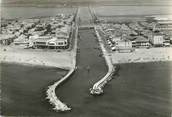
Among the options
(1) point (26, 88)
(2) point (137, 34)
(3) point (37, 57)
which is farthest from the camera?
(2) point (137, 34)

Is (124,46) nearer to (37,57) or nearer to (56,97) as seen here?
(37,57)

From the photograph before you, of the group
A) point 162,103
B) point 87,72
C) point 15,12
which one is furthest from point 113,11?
point 162,103

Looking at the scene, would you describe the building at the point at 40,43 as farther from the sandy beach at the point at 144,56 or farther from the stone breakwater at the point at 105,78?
the sandy beach at the point at 144,56

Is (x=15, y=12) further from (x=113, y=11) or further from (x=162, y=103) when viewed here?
(x=162, y=103)

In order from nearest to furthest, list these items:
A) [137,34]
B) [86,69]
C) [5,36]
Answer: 1. [86,69]
2. [137,34]
3. [5,36]

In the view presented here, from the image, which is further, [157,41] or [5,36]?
[5,36]

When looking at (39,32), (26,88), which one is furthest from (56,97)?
(39,32)

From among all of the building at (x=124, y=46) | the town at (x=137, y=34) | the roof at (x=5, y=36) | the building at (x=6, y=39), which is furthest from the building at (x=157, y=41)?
the roof at (x=5, y=36)

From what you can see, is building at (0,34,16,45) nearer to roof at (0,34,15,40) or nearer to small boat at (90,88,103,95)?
roof at (0,34,15,40)
